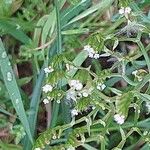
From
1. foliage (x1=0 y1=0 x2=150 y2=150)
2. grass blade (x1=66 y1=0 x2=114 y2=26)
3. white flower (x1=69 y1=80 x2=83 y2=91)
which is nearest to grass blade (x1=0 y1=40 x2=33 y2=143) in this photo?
foliage (x1=0 y1=0 x2=150 y2=150)

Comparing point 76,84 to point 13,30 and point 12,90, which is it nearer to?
point 12,90

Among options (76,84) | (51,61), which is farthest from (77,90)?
(51,61)

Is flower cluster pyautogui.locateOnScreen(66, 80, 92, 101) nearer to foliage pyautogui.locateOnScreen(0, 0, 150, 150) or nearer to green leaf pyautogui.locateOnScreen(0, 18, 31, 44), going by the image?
foliage pyautogui.locateOnScreen(0, 0, 150, 150)

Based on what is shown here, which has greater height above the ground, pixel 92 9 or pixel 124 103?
pixel 92 9

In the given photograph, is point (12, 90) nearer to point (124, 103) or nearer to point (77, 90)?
point (77, 90)

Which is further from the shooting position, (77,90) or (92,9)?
(92,9)

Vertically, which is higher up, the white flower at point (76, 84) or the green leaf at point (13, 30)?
the green leaf at point (13, 30)

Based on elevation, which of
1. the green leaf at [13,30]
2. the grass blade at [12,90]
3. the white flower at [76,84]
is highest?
the green leaf at [13,30]

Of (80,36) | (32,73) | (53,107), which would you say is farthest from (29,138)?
(80,36)

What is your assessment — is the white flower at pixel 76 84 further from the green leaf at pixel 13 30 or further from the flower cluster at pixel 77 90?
the green leaf at pixel 13 30

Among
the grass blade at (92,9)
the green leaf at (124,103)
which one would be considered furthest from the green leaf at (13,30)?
the green leaf at (124,103)

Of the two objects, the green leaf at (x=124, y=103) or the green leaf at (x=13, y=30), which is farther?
the green leaf at (x=13, y=30)
